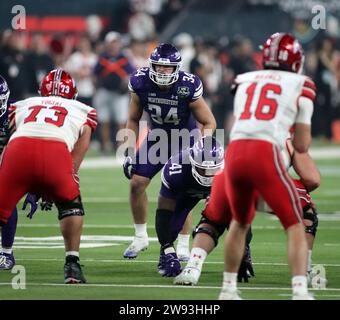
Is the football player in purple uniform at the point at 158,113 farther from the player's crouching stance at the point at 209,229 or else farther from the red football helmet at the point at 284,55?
the red football helmet at the point at 284,55

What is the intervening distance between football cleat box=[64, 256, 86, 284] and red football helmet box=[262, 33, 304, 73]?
2.26 m

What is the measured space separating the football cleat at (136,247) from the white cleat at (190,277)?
6.31 feet

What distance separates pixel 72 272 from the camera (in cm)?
952

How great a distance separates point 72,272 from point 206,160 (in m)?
1.50

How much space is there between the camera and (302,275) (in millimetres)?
8078

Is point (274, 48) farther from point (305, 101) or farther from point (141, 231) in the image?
point (141, 231)

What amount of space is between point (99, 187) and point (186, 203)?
25.8 ft

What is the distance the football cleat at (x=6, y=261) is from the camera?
10547 mm

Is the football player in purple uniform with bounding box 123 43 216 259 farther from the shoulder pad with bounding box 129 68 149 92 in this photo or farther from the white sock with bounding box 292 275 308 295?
the white sock with bounding box 292 275 308 295

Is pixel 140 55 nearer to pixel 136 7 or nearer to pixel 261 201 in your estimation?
pixel 136 7

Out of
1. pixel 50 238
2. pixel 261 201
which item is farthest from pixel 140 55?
pixel 261 201

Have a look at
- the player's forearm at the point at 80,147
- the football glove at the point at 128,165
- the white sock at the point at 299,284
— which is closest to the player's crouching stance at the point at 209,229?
the white sock at the point at 299,284

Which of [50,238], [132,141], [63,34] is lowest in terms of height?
[50,238]
